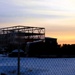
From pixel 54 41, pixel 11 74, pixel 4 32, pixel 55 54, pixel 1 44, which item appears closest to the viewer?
pixel 1 44

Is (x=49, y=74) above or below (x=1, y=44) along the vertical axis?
below

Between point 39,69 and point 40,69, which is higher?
point 39,69

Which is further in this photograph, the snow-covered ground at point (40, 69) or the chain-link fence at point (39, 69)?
the snow-covered ground at point (40, 69)

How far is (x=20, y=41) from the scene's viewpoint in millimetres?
8172

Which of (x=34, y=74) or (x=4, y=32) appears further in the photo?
(x=34, y=74)

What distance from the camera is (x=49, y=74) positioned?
2031cm

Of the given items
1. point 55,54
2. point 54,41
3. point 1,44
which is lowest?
point 55,54

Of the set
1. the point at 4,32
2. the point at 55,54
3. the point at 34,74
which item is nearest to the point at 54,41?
the point at 55,54

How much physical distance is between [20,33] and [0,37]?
55.2 inches

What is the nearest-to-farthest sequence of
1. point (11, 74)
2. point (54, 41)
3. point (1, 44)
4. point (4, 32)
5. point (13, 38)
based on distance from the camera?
1. point (13, 38)
2. point (1, 44)
3. point (4, 32)
4. point (11, 74)
5. point (54, 41)

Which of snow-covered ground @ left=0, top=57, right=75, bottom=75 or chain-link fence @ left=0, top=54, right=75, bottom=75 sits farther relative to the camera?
snow-covered ground @ left=0, top=57, right=75, bottom=75

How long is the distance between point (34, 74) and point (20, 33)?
1329 cm

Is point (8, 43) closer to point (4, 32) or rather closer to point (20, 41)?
point (20, 41)

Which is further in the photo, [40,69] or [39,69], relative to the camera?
[40,69]
